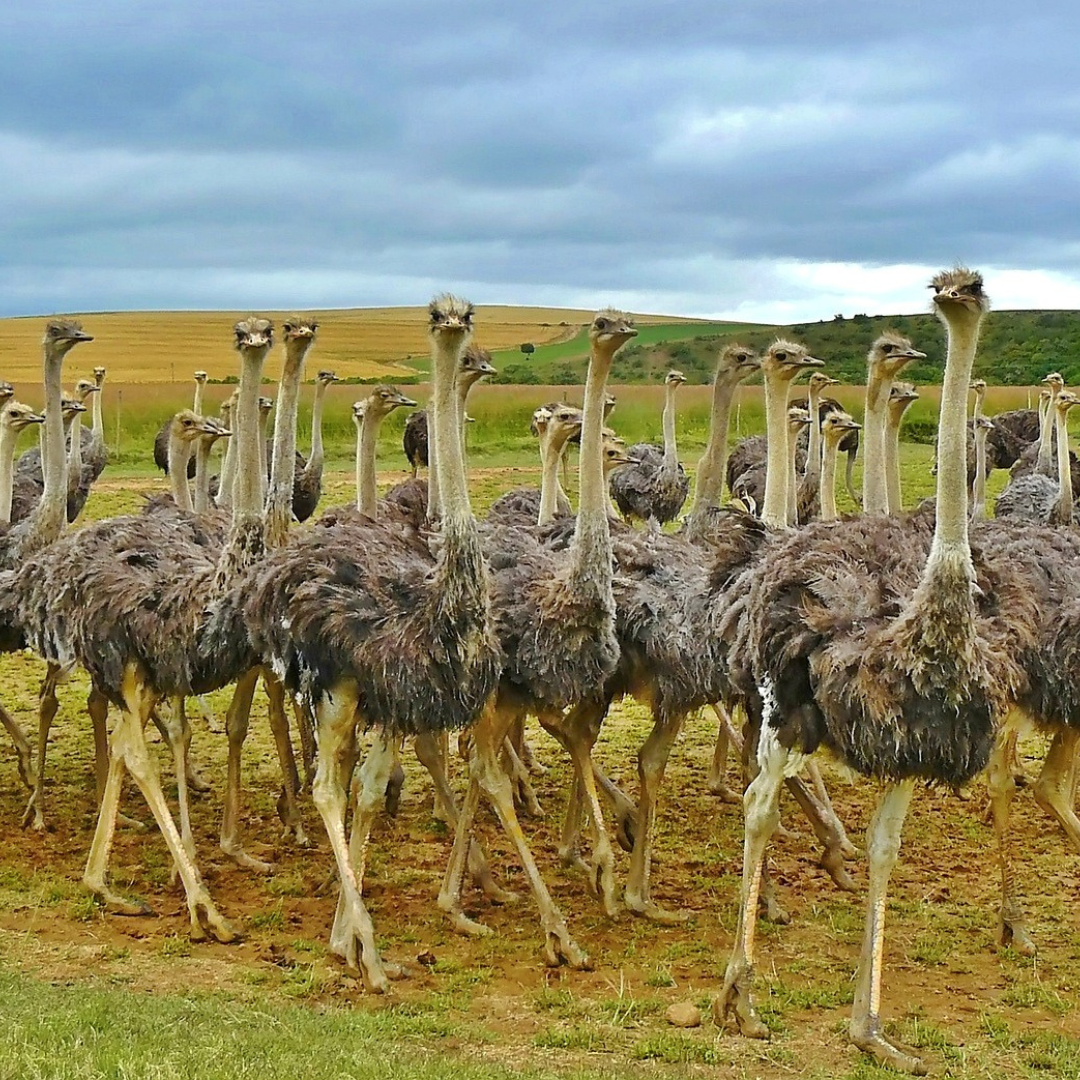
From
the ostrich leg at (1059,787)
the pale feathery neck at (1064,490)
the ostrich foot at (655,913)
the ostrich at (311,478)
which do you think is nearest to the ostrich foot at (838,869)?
the ostrich foot at (655,913)

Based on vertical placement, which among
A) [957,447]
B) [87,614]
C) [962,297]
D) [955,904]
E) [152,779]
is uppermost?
[962,297]

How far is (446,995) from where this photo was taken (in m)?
6.17

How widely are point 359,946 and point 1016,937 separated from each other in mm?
2768

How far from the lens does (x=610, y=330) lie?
6.94 metres

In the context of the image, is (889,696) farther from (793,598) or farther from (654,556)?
(654,556)

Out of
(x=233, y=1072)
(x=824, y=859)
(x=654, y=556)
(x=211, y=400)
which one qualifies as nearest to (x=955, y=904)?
(x=824, y=859)

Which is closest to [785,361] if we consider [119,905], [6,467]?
[119,905]

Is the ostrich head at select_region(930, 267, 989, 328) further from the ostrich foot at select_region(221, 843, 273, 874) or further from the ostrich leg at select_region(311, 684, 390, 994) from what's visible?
the ostrich foot at select_region(221, 843, 273, 874)

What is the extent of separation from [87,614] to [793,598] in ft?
10.6

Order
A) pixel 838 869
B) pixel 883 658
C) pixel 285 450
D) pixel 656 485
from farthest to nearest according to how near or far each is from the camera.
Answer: pixel 656 485 → pixel 285 450 → pixel 838 869 → pixel 883 658

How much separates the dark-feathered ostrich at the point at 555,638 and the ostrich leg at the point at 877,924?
52.2 inches

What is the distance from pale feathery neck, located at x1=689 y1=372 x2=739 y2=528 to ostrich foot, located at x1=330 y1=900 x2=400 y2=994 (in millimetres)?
3058

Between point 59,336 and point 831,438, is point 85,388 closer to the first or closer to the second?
point 59,336

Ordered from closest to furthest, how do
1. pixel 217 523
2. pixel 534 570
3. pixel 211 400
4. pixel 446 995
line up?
pixel 446 995 → pixel 534 570 → pixel 217 523 → pixel 211 400
